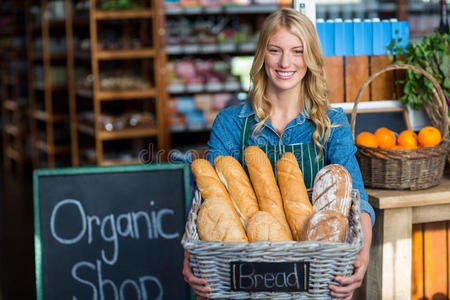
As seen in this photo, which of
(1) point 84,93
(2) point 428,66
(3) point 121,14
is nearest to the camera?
(2) point 428,66

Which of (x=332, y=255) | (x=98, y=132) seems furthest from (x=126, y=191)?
(x=98, y=132)

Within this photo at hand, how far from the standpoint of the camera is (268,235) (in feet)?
4.65

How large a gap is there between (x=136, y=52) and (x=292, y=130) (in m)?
3.00

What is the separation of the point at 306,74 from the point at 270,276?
903 millimetres

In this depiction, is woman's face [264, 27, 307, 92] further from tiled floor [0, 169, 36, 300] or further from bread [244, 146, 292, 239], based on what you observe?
tiled floor [0, 169, 36, 300]

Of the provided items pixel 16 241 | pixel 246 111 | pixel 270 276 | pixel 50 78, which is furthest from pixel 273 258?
pixel 50 78

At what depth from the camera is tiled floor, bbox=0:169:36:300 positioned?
3.85 metres

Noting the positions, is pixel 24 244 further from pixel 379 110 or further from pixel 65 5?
pixel 379 110

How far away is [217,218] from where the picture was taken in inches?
57.3

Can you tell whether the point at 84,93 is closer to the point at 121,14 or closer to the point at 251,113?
the point at 121,14

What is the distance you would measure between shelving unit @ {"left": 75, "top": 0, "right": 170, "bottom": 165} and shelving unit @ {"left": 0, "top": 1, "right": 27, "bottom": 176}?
296 centimetres

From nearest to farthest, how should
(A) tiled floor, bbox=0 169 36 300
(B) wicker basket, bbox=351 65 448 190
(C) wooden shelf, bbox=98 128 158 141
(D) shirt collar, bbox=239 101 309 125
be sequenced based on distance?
(D) shirt collar, bbox=239 101 309 125, (B) wicker basket, bbox=351 65 448 190, (A) tiled floor, bbox=0 169 36 300, (C) wooden shelf, bbox=98 128 158 141

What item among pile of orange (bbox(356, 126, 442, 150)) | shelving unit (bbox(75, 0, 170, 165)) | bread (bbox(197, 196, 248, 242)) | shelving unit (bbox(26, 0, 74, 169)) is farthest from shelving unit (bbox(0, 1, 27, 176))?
bread (bbox(197, 196, 248, 242))

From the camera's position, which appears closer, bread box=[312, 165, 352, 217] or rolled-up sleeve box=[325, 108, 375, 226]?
bread box=[312, 165, 352, 217]
